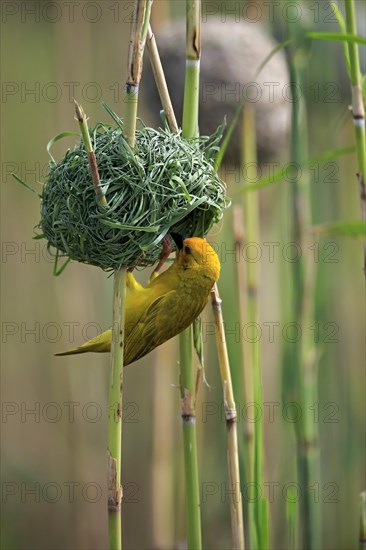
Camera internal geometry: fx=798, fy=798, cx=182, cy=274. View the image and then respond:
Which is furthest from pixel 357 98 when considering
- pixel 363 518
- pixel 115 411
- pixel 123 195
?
pixel 363 518

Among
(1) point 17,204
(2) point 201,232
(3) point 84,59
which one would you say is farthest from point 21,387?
(2) point 201,232

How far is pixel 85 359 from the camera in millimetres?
Result: 2455

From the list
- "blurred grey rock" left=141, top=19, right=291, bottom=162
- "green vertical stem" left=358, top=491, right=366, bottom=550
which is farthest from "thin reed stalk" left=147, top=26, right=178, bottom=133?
"blurred grey rock" left=141, top=19, right=291, bottom=162

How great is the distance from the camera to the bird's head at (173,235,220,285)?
134 centimetres

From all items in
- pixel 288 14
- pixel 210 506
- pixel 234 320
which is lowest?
pixel 210 506

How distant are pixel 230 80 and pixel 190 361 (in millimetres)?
1157

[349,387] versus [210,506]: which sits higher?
[349,387]

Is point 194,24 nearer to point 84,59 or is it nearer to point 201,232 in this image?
point 201,232

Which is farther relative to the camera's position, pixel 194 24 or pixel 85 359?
pixel 85 359

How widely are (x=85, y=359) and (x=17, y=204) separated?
0.52 meters

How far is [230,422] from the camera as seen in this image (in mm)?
1410

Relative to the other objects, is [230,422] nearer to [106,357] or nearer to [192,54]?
[192,54]

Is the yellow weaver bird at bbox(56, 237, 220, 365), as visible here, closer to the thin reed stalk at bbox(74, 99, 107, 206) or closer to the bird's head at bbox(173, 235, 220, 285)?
the bird's head at bbox(173, 235, 220, 285)

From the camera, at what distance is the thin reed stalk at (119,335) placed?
3.52ft
